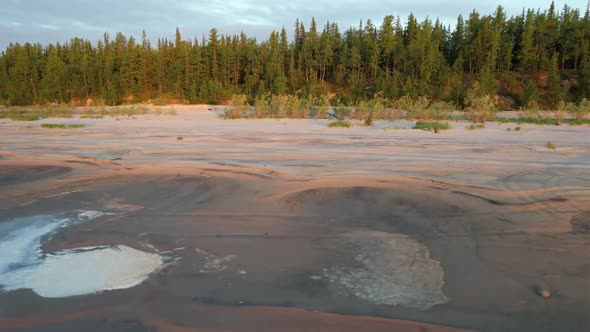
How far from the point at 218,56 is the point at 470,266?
2127 inches

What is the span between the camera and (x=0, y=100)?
179ft

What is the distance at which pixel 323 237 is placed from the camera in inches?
131

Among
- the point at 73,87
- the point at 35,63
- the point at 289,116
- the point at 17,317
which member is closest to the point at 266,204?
the point at 17,317

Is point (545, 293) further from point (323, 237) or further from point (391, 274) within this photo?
point (323, 237)

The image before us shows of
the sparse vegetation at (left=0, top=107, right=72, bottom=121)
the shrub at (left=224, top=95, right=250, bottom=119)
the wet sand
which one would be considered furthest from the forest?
the wet sand

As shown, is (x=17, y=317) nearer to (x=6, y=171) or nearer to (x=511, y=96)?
(x=6, y=171)

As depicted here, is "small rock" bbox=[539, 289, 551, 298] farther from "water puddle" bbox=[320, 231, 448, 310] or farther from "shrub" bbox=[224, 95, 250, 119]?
"shrub" bbox=[224, 95, 250, 119]

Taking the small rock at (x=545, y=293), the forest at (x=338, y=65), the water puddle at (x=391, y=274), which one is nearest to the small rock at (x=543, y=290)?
the small rock at (x=545, y=293)

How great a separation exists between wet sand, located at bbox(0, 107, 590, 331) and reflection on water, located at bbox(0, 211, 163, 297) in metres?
0.09

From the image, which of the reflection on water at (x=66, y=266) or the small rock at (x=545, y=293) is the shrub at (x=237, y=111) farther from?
the small rock at (x=545, y=293)

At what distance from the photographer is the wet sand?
2211mm

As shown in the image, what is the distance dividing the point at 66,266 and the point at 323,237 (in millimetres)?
1789

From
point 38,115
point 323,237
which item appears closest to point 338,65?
point 38,115

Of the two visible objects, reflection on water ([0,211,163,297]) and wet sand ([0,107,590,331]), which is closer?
wet sand ([0,107,590,331])
